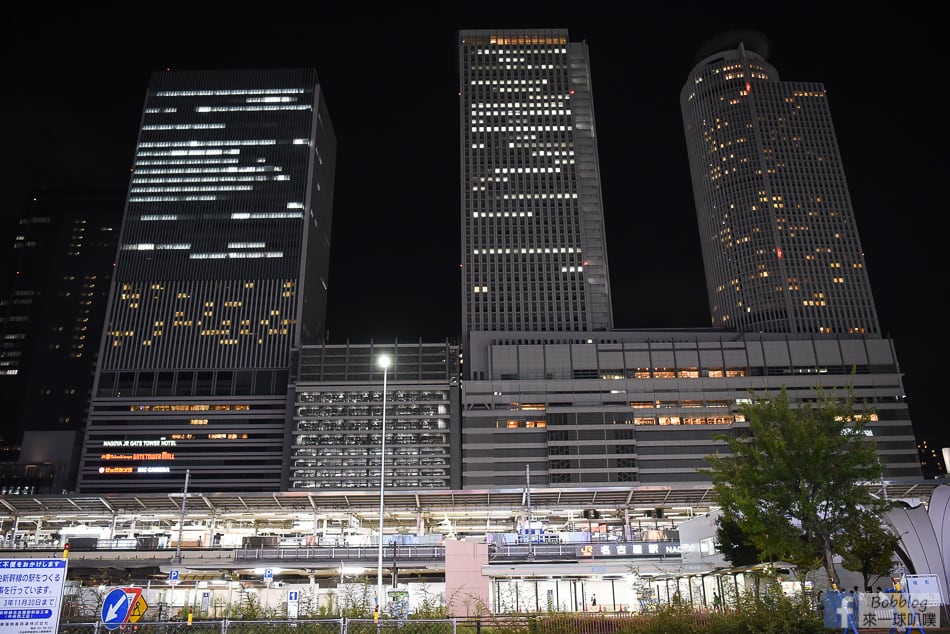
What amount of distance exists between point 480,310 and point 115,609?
15692 cm

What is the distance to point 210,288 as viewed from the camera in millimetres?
176625

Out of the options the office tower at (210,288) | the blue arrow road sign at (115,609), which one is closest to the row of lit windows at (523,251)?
the office tower at (210,288)

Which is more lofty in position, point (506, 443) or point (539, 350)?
point (539, 350)

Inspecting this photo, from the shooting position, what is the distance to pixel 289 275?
178750 mm

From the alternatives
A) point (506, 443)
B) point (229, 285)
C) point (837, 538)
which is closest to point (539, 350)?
point (506, 443)

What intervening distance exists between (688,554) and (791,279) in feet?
536

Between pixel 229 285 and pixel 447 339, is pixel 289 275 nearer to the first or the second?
pixel 229 285

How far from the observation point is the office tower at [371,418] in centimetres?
15438

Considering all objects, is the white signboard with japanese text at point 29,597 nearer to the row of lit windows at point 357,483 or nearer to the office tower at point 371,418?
the office tower at point 371,418

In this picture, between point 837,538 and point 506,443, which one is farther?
point 506,443

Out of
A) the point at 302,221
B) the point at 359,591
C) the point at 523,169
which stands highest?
the point at 523,169

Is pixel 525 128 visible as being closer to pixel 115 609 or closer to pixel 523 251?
pixel 523 251

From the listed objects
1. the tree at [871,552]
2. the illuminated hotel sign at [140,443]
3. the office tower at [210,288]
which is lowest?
the tree at [871,552]

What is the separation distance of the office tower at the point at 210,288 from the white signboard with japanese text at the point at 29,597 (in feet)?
493
